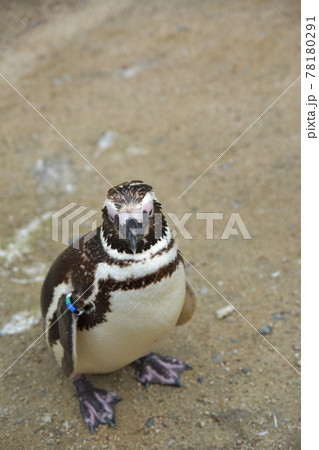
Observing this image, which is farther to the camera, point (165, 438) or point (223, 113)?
point (223, 113)

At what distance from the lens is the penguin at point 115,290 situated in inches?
91.8

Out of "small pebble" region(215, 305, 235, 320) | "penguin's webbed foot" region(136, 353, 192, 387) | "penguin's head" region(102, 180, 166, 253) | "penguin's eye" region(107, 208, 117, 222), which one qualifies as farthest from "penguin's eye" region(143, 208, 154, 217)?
"small pebble" region(215, 305, 235, 320)

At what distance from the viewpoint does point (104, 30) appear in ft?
22.8

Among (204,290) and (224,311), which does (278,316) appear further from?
(204,290)

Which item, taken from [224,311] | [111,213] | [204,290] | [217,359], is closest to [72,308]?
[111,213]

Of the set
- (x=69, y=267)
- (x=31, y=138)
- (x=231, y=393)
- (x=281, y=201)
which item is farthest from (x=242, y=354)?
(x=31, y=138)

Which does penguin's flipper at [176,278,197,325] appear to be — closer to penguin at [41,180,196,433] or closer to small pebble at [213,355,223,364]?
penguin at [41,180,196,433]

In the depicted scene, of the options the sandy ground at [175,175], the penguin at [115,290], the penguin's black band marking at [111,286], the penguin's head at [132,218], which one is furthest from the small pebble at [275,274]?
the penguin's head at [132,218]

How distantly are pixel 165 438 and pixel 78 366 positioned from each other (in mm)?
543

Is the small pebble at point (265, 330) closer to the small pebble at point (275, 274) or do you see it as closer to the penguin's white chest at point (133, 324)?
the small pebble at point (275, 274)

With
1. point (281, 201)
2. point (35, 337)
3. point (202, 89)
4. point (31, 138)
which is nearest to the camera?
point (35, 337)

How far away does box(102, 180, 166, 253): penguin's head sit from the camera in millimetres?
2244

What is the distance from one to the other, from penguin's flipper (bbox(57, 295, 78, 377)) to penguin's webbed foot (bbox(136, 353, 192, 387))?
583 millimetres
